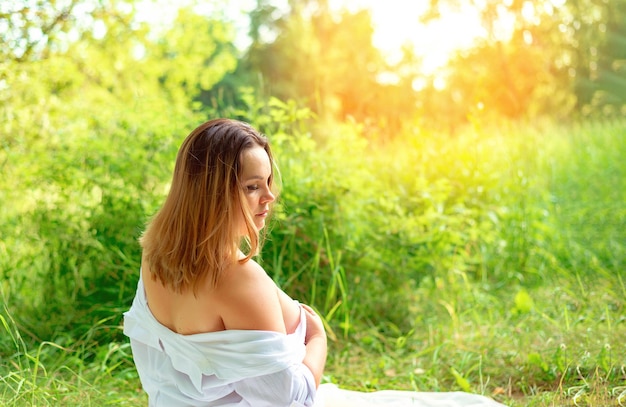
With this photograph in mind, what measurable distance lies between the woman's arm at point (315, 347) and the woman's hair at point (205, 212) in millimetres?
344

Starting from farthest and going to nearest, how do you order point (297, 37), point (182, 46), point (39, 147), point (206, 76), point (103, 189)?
point (297, 37), point (206, 76), point (182, 46), point (39, 147), point (103, 189)

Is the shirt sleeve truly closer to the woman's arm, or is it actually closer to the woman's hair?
the woman's arm

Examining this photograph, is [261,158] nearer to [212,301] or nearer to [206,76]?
[212,301]

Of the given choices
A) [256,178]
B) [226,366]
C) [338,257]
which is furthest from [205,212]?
[338,257]

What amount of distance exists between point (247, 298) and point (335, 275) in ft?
7.51

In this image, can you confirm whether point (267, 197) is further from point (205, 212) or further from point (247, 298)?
point (247, 298)

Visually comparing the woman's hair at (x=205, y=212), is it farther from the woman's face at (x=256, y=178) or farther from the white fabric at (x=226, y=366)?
the white fabric at (x=226, y=366)

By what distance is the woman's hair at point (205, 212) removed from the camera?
190 cm

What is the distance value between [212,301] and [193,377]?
265 millimetres

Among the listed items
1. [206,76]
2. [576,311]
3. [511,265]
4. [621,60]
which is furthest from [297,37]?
[576,311]

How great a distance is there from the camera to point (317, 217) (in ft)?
13.9

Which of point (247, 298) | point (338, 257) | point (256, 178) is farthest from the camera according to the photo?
point (338, 257)

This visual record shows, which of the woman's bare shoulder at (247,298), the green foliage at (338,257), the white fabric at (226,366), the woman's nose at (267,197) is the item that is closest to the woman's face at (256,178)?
the woman's nose at (267,197)

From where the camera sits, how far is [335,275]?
163 inches
